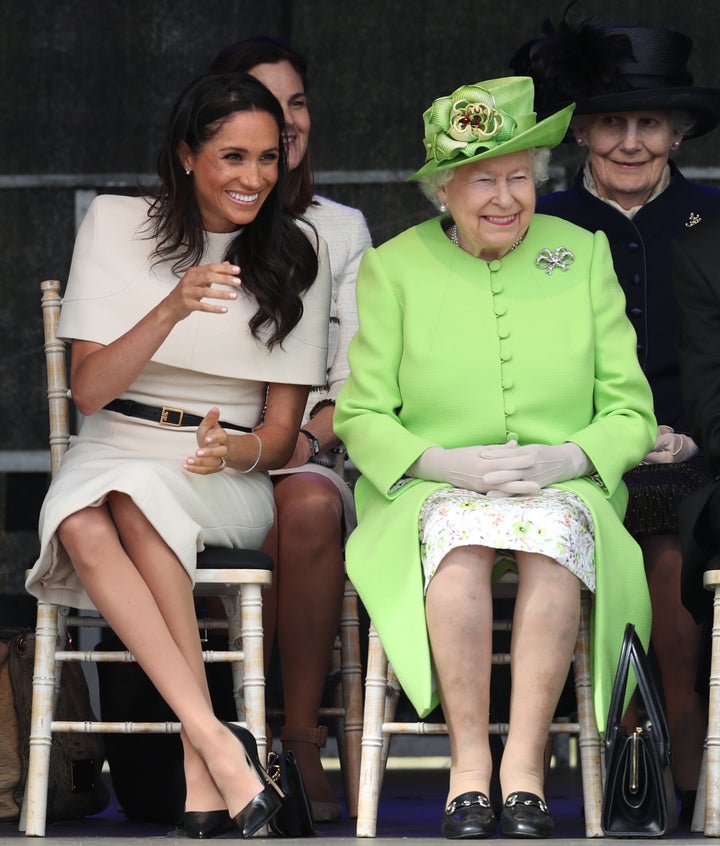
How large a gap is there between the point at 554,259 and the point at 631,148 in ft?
2.09

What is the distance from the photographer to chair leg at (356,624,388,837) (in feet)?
12.6

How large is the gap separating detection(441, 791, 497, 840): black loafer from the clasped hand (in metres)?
0.67

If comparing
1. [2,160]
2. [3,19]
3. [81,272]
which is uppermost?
[3,19]

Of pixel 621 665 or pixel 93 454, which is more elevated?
pixel 93 454

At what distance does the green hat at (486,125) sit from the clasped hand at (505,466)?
0.68 metres

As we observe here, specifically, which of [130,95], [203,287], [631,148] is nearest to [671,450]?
[631,148]

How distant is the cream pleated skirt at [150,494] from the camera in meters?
3.87

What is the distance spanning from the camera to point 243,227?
4.43 meters

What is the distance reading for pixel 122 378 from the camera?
4.10 meters

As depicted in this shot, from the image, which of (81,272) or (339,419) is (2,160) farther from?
(339,419)

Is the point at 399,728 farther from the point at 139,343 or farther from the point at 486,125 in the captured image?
the point at 486,125

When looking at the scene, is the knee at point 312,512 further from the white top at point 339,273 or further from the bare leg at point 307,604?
the white top at point 339,273

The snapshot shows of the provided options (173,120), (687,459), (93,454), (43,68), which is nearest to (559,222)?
(687,459)

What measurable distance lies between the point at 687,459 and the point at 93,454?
4.82 ft
